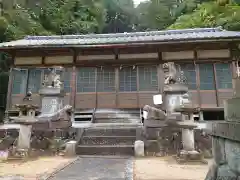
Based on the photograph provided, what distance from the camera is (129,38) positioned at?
16188 mm

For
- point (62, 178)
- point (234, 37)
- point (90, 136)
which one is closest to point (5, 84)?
point (90, 136)

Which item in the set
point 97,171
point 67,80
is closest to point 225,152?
point 97,171

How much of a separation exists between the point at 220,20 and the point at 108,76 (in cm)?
1189

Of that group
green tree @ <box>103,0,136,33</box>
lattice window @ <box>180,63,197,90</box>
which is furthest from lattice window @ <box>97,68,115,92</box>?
green tree @ <box>103,0,136,33</box>

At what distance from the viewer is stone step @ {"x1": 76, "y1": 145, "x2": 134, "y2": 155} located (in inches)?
339

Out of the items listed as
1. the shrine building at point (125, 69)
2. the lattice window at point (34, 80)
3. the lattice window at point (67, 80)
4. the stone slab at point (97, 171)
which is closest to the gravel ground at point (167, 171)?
the stone slab at point (97, 171)

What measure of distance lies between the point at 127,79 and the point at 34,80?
20.5ft

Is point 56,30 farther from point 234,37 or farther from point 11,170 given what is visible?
point 11,170

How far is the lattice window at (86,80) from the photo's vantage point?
1474 cm

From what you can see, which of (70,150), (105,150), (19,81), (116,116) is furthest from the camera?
(19,81)

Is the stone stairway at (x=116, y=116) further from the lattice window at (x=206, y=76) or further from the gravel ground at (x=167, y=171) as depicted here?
the gravel ground at (x=167, y=171)

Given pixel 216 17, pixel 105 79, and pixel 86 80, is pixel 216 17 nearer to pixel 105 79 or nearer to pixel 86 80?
pixel 105 79

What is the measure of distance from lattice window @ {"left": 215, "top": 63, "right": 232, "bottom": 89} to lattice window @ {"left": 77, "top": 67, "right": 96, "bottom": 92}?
793 cm

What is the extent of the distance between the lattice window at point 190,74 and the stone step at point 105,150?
720cm
